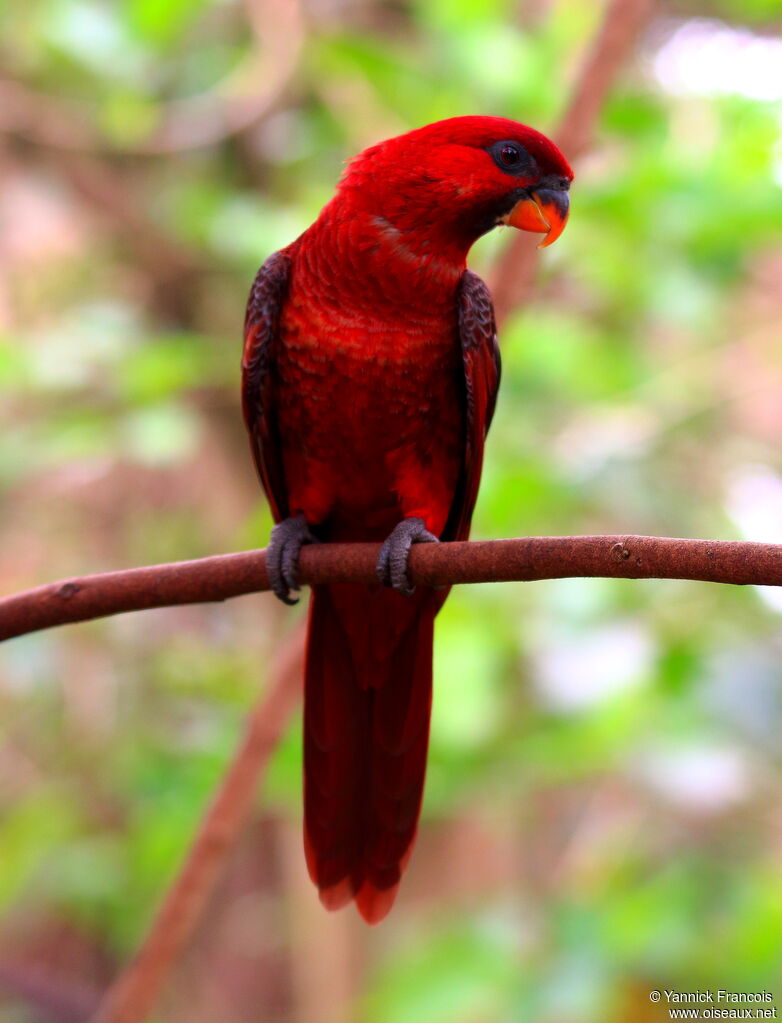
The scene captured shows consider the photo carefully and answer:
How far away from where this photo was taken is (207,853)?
2.36 m

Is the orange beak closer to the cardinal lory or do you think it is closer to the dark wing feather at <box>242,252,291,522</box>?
the cardinal lory

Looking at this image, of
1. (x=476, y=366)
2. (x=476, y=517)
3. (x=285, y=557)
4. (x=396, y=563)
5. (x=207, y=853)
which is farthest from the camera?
(x=476, y=517)

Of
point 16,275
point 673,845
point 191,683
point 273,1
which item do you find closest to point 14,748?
point 191,683

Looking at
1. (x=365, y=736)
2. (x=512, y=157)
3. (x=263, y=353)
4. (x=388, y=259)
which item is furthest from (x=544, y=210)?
(x=365, y=736)

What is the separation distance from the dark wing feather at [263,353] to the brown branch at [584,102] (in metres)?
0.57

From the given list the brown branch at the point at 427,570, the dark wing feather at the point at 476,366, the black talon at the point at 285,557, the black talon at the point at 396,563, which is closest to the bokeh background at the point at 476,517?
the dark wing feather at the point at 476,366

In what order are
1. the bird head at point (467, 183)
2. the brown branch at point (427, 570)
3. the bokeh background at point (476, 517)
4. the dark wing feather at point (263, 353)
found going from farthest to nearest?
1. the bokeh background at point (476, 517)
2. the dark wing feather at point (263, 353)
3. the bird head at point (467, 183)
4. the brown branch at point (427, 570)

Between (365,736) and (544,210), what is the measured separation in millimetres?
1088

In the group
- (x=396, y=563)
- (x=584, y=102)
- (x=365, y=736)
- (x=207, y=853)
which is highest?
(x=584, y=102)

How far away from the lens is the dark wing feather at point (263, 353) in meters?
2.17

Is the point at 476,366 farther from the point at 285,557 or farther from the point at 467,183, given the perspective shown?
the point at 285,557

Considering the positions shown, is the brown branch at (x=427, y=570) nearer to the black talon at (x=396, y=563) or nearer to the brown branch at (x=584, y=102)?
the black talon at (x=396, y=563)

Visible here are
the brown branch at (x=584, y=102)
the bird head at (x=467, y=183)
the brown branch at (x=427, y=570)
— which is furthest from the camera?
the brown branch at (x=584, y=102)

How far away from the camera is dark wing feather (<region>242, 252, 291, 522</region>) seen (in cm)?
217
